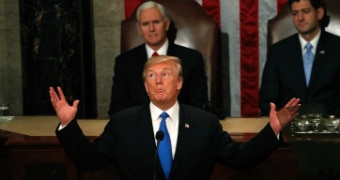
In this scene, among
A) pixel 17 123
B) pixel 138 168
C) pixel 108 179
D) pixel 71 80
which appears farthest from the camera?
pixel 71 80

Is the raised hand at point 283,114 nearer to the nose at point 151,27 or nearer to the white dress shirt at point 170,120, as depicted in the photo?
the white dress shirt at point 170,120

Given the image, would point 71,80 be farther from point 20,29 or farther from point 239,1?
point 239,1

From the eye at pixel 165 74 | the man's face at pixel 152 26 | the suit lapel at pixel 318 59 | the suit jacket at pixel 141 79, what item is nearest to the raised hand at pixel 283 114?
the eye at pixel 165 74

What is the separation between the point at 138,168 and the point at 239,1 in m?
2.82

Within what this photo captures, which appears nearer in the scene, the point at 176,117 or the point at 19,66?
the point at 176,117

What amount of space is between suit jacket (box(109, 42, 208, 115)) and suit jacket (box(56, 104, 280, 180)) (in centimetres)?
148

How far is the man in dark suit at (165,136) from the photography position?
3309 millimetres

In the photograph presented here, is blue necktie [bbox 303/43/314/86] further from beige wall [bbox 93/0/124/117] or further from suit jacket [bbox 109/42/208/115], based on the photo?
beige wall [bbox 93/0/124/117]

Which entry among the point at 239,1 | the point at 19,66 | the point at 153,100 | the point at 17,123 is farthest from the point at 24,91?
the point at 153,100

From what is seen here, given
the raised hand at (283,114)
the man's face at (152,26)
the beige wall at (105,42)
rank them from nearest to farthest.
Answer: the raised hand at (283,114) < the man's face at (152,26) < the beige wall at (105,42)

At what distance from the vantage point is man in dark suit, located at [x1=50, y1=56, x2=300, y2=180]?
3309 mm

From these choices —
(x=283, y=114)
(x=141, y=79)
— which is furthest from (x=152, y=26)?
(x=283, y=114)

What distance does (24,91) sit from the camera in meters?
6.11

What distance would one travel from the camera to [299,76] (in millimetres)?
5000
